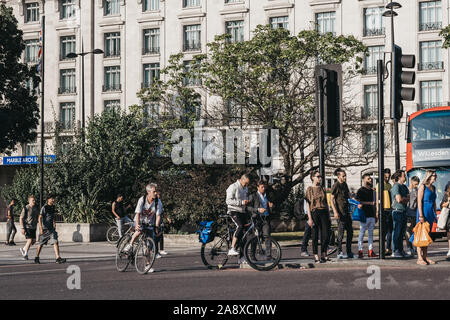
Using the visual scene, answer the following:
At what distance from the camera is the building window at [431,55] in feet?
165

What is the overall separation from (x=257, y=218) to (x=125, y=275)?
2.75 meters

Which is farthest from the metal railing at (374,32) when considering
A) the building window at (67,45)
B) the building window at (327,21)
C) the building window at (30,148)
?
the building window at (30,148)

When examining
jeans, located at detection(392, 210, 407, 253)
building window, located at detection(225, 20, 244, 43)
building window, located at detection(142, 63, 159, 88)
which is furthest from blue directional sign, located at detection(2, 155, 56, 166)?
jeans, located at detection(392, 210, 407, 253)

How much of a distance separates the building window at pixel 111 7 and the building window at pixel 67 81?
5435mm

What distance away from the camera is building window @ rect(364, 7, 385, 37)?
51656mm

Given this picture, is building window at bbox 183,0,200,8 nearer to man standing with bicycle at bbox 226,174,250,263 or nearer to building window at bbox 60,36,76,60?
building window at bbox 60,36,76,60

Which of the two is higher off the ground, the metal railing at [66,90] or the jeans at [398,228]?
the metal railing at [66,90]

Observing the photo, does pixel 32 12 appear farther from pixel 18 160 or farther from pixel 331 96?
pixel 331 96

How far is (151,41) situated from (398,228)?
147 feet

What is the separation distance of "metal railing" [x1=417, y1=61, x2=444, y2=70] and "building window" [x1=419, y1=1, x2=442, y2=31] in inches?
89.2

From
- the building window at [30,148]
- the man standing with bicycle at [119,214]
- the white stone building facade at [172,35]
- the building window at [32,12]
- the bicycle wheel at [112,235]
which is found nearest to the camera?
the man standing with bicycle at [119,214]

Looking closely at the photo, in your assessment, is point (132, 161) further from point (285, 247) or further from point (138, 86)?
point (138, 86)

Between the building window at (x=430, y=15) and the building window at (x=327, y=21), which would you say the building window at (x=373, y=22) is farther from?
the building window at (x=430, y=15)
